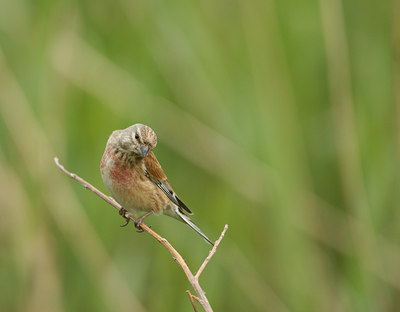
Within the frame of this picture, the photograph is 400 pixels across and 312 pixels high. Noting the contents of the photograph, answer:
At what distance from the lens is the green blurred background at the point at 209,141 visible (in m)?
2.90

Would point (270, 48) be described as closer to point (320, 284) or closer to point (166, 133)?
point (166, 133)

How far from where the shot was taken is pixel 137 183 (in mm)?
2795

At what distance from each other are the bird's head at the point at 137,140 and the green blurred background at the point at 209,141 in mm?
293

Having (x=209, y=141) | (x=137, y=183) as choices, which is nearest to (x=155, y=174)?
(x=137, y=183)

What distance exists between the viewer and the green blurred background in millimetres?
2904

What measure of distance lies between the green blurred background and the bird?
0.56ft

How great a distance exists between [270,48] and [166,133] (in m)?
0.62

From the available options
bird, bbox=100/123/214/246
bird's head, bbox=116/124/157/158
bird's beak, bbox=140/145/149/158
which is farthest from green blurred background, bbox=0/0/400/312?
bird's beak, bbox=140/145/149/158

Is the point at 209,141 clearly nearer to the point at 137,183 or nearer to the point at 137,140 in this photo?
the point at 137,183

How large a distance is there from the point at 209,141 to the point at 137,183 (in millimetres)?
517

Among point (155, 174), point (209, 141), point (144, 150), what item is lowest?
point (144, 150)

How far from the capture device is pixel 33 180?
3.04 meters

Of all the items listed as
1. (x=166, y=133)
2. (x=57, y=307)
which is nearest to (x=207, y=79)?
(x=166, y=133)

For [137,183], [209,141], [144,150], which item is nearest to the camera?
[144,150]
